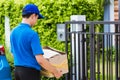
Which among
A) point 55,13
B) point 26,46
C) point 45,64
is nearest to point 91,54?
point 45,64

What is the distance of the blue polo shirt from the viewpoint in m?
6.19

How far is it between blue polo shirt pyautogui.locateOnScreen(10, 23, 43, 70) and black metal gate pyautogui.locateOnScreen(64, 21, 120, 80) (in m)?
1.29

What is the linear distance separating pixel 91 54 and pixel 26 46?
4.75 feet

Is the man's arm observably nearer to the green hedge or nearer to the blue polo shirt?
the blue polo shirt

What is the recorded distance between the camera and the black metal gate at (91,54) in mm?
7379

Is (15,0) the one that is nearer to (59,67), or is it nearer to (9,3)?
(9,3)

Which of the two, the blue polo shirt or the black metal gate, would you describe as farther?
the black metal gate

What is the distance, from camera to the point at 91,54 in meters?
7.39

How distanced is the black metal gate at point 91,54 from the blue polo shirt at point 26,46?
1289 mm

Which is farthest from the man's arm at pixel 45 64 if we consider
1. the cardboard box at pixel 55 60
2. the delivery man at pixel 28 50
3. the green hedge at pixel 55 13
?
the green hedge at pixel 55 13

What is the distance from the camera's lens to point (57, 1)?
10000 millimetres

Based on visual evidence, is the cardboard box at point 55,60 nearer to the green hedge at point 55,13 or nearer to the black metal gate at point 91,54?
the black metal gate at point 91,54

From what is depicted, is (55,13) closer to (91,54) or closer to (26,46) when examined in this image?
(91,54)

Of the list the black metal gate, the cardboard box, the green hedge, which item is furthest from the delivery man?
the green hedge
